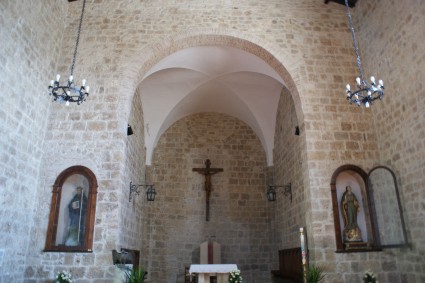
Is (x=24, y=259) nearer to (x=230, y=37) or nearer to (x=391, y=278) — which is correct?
(x=230, y=37)

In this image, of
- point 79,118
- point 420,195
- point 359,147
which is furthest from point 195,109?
point 420,195

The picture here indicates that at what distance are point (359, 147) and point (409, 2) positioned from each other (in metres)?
2.90

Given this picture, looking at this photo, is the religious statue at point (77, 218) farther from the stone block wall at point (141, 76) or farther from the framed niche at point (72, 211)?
the stone block wall at point (141, 76)

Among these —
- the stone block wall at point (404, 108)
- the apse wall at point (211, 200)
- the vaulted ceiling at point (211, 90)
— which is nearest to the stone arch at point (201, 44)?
the vaulted ceiling at point (211, 90)

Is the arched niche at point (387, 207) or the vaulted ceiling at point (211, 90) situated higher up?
the vaulted ceiling at point (211, 90)

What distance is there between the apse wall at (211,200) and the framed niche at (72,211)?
3.90 metres

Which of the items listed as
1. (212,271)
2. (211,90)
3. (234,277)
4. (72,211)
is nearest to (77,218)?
(72,211)

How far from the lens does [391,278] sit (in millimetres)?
6465

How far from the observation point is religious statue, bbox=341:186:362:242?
673cm

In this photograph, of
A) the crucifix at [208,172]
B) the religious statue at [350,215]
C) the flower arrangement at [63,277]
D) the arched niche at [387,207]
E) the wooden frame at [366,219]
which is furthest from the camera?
the crucifix at [208,172]

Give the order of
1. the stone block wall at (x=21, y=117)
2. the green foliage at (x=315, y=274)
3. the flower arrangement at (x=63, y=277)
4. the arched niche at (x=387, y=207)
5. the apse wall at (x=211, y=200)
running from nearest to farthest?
the stone block wall at (x=21, y=117) → the flower arrangement at (x=63, y=277) → the green foliage at (x=315, y=274) → the arched niche at (x=387, y=207) → the apse wall at (x=211, y=200)

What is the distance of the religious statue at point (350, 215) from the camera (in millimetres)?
6730

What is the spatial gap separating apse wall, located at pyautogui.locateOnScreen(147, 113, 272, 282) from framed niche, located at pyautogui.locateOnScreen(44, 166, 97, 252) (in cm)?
390

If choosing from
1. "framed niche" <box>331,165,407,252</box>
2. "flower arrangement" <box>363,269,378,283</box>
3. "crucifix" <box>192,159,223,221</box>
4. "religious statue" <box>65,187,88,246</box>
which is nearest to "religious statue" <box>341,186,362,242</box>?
"framed niche" <box>331,165,407,252</box>
